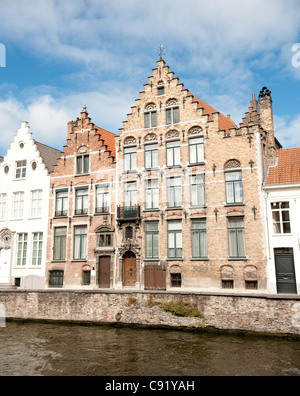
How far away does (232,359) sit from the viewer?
11852mm

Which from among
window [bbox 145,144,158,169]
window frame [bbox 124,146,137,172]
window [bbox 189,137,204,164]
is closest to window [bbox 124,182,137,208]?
window frame [bbox 124,146,137,172]

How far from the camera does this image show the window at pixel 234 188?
2097cm

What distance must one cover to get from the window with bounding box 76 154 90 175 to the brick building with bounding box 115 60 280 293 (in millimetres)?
2607

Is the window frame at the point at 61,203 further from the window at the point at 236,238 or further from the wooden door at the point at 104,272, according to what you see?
the window at the point at 236,238

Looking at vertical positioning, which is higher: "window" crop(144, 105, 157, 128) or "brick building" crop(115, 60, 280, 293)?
"window" crop(144, 105, 157, 128)

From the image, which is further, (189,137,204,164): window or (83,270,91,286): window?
(83,270,91,286): window

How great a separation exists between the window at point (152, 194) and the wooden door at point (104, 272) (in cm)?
472

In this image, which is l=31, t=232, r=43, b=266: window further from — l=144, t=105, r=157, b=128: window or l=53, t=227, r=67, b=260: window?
l=144, t=105, r=157, b=128: window

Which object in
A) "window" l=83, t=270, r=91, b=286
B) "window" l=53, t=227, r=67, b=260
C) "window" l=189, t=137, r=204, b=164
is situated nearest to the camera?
"window" l=189, t=137, r=204, b=164

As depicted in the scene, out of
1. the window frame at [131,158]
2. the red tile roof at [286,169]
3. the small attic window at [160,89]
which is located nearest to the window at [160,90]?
the small attic window at [160,89]

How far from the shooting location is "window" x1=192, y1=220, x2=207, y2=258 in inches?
836

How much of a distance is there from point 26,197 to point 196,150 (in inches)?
549

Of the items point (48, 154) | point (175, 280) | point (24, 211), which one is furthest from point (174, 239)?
point (48, 154)

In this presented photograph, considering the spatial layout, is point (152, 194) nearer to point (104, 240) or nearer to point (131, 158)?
point (131, 158)
